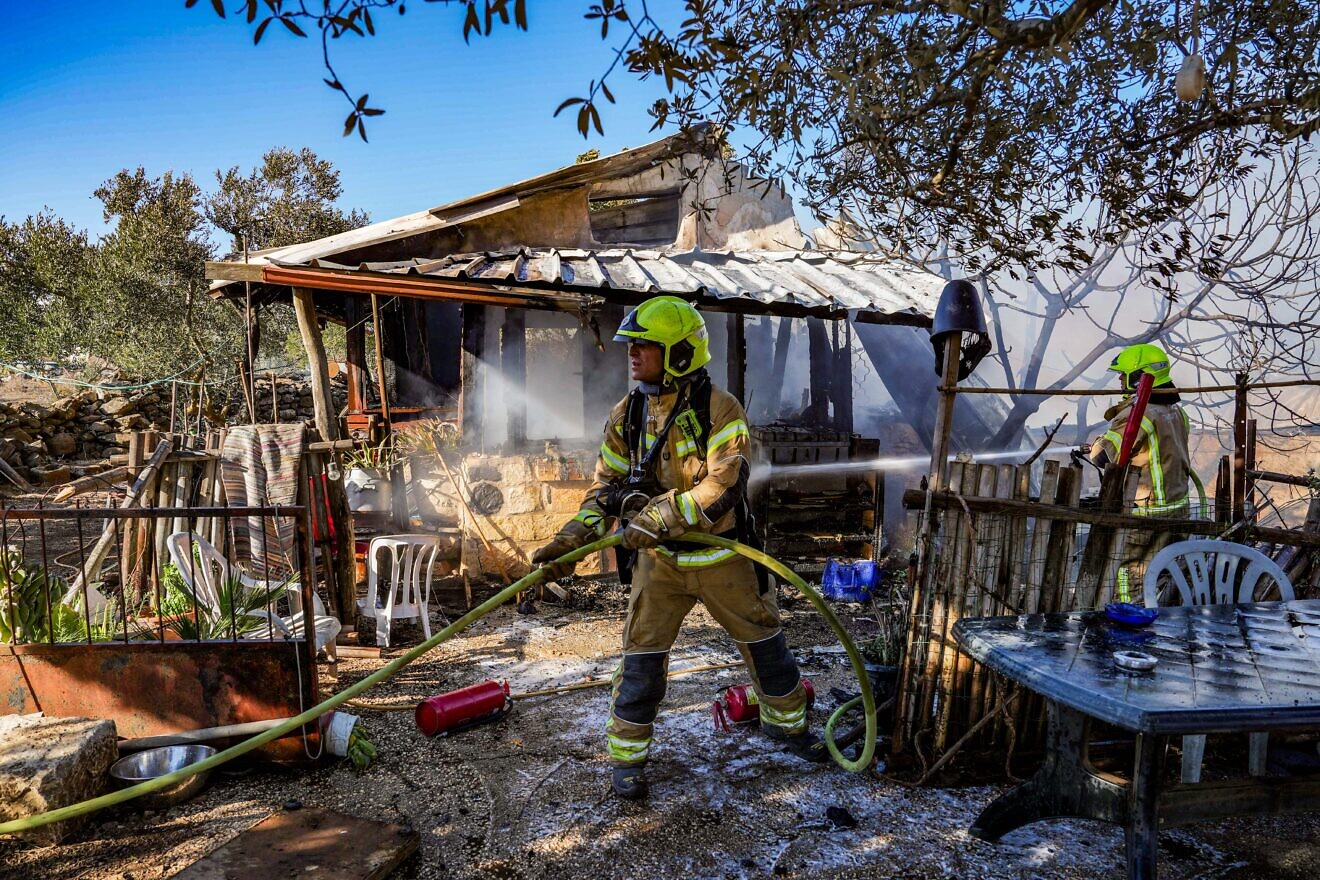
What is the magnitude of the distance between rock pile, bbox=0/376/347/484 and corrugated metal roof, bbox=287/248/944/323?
30.3ft

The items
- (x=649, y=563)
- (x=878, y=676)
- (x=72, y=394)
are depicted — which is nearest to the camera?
(x=649, y=563)

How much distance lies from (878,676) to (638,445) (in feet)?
6.13

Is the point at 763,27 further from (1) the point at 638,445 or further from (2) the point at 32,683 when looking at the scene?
(2) the point at 32,683

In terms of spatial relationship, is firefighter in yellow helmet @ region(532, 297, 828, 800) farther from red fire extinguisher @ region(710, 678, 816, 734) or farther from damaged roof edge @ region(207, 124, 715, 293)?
damaged roof edge @ region(207, 124, 715, 293)

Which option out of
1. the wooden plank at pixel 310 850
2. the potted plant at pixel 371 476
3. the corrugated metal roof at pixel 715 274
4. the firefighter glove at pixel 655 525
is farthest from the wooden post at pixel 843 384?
the wooden plank at pixel 310 850

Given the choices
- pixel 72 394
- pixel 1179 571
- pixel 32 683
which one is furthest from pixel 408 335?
pixel 72 394

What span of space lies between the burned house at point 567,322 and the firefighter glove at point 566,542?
3.62 m

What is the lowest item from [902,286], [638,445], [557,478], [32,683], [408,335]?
[32,683]

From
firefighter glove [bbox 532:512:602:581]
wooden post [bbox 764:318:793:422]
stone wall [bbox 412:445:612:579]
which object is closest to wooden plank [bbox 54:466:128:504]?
stone wall [bbox 412:445:612:579]

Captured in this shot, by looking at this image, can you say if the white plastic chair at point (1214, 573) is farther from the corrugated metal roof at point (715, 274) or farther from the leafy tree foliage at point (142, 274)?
the leafy tree foliage at point (142, 274)

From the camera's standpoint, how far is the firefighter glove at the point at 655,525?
3.40 metres

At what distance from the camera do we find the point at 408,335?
36.2ft

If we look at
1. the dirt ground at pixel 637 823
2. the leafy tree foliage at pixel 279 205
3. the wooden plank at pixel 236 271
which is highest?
the leafy tree foliage at pixel 279 205

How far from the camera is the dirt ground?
10.1ft
